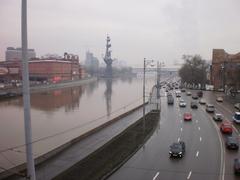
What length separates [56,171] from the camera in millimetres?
17594

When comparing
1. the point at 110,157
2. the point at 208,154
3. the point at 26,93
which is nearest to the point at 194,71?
the point at 208,154

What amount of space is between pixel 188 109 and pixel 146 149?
23115mm

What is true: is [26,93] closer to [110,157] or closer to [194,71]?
[110,157]

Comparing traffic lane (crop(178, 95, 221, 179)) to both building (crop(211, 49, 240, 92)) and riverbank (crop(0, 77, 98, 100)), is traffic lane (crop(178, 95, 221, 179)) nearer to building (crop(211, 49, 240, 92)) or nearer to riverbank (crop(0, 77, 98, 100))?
building (crop(211, 49, 240, 92))

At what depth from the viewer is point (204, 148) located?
22266 mm

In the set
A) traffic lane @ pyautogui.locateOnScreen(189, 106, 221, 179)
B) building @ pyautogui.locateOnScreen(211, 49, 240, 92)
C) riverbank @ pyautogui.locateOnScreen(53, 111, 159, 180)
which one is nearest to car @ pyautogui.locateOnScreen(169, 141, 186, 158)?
traffic lane @ pyautogui.locateOnScreen(189, 106, 221, 179)

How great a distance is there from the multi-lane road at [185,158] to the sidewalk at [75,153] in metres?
3.18

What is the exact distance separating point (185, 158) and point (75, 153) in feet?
23.1

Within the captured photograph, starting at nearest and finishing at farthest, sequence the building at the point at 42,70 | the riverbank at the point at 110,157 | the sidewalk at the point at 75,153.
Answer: the riverbank at the point at 110,157 → the sidewalk at the point at 75,153 → the building at the point at 42,70

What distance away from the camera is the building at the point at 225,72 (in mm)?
62444

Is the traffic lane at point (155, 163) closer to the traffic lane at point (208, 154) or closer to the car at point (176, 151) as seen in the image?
the car at point (176, 151)

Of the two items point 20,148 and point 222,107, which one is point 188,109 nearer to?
point 222,107

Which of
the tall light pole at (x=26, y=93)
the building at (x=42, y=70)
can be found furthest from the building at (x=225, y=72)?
the tall light pole at (x=26, y=93)

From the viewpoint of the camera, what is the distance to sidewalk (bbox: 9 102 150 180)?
17562 mm
